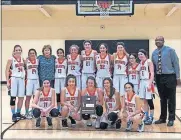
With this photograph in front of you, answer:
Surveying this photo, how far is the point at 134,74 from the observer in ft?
19.4

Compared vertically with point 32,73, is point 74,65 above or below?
above

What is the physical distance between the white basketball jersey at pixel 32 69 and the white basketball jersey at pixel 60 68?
0.36m

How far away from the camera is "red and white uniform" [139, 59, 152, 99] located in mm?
5809

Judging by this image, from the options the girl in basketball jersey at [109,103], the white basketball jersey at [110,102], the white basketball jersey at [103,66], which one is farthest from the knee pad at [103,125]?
the white basketball jersey at [103,66]

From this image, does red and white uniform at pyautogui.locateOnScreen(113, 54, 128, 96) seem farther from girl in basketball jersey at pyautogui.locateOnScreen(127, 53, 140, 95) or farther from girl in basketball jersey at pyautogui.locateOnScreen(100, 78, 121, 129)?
girl in basketball jersey at pyautogui.locateOnScreen(100, 78, 121, 129)

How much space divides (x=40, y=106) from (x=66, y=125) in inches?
20.7

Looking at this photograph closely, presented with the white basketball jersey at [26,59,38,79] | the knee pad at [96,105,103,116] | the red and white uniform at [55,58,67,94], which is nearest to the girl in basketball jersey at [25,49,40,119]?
the white basketball jersey at [26,59,38,79]

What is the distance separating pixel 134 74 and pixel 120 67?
0.27 m

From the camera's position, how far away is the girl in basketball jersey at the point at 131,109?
5258mm

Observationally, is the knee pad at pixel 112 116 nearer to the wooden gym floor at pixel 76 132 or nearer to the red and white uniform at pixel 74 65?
the wooden gym floor at pixel 76 132

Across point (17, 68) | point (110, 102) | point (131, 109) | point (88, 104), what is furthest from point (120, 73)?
point (17, 68)

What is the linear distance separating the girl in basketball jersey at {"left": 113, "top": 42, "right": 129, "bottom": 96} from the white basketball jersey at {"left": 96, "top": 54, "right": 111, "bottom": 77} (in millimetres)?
140

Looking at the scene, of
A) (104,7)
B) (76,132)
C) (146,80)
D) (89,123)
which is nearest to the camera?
(76,132)

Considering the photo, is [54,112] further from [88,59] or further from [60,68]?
[88,59]
